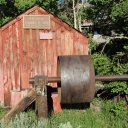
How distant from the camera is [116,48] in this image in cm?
1858

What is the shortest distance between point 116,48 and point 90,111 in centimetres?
824

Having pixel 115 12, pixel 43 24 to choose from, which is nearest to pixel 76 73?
pixel 43 24

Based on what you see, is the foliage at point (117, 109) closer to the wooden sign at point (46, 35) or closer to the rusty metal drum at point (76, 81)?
the wooden sign at point (46, 35)

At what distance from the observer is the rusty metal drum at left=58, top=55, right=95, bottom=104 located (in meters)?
7.16

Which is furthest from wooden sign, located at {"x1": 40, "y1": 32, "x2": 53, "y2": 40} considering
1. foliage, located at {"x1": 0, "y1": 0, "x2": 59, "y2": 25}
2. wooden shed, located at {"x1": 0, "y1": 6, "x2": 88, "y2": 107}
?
foliage, located at {"x1": 0, "y1": 0, "x2": 59, "y2": 25}

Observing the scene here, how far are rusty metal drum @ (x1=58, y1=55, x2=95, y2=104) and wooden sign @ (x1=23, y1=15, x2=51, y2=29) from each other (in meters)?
4.62

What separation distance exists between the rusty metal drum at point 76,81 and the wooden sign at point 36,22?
4.62m

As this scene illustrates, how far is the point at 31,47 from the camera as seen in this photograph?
472 inches

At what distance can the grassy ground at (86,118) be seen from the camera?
24.3 ft

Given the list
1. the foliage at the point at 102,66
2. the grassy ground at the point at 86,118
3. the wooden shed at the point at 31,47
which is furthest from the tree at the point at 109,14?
the grassy ground at the point at 86,118

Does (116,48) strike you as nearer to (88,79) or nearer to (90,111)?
(90,111)

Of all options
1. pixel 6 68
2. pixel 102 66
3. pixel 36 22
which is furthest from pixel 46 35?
pixel 102 66

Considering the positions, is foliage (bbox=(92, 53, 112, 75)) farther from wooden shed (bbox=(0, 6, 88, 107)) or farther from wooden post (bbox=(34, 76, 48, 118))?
wooden post (bbox=(34, 76, 48, 118))

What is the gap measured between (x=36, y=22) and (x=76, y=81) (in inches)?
198
